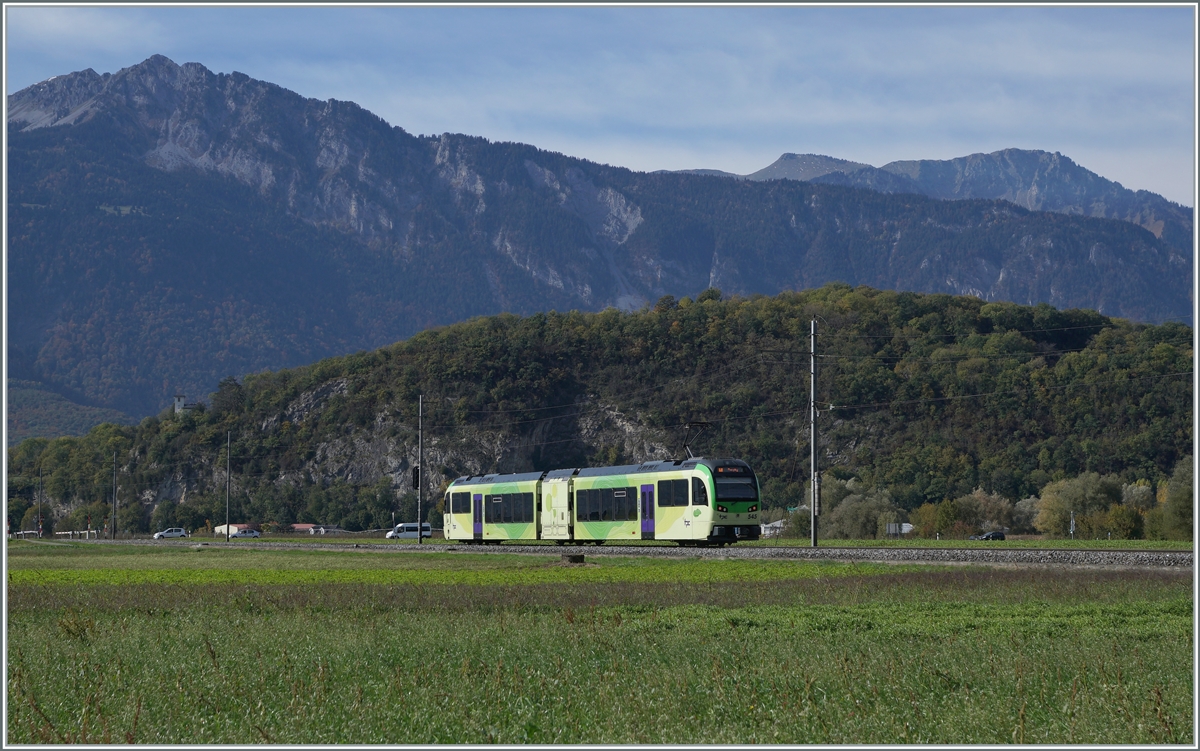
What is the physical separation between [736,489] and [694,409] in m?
75.0

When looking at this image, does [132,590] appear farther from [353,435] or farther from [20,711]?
[353,435]

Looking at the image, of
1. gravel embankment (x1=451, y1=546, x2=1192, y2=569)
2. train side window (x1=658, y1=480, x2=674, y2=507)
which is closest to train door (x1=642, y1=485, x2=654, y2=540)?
train side window (x1=658, y1=480, x2=674, y2=507)

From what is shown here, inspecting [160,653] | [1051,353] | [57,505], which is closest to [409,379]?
[57,505]

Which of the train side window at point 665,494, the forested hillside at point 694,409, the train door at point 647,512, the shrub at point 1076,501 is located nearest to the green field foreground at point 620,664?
the train side window at point 665,494

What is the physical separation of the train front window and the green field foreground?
1802cm

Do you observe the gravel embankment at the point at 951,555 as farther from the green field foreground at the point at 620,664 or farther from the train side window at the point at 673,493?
the green field foreground at the point at 620,664

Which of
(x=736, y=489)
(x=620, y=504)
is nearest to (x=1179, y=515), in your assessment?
(x=736, y=489)

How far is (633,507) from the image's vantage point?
4859 centimetres

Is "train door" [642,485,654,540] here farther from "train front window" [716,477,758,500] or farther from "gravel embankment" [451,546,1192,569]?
"train front window" [716,477,758,500]

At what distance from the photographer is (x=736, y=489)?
1788 inches

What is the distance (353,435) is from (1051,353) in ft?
231

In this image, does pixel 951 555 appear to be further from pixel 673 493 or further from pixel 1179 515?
pixel 1179 515

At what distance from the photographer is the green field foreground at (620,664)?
481 inches

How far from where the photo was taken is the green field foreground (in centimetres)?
1221
